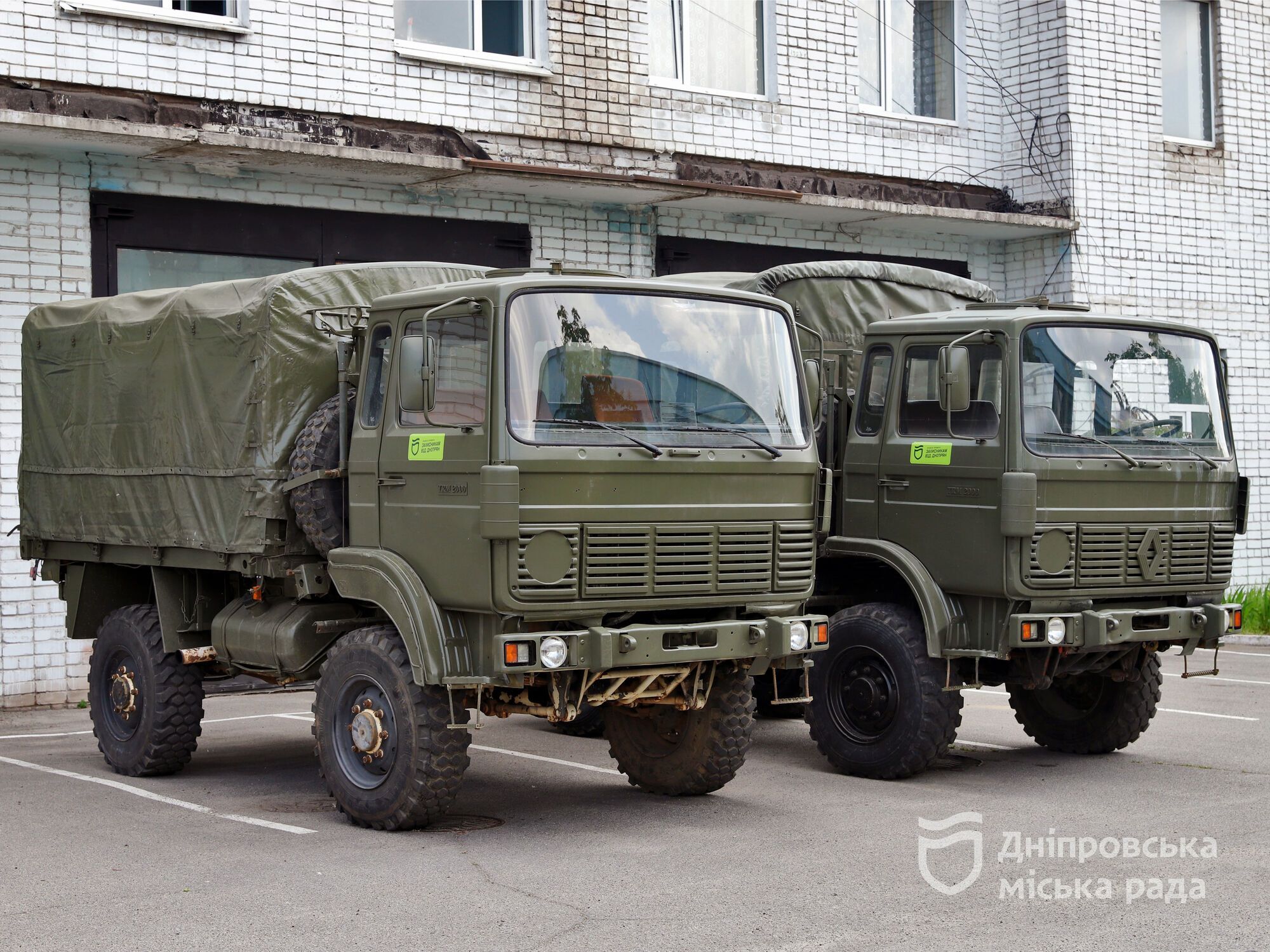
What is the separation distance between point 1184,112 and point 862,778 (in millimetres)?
12870

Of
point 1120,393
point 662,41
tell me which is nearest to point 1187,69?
point 662,41

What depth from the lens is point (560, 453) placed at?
25.1 ft

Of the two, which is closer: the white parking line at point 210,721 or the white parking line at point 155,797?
the white parking line at point 155,797

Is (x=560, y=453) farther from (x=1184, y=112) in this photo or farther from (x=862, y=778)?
(x=1184, y=112)

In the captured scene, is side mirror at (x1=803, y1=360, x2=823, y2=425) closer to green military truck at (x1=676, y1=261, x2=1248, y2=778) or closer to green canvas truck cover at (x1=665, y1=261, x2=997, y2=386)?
green military truck at (x1=676, y1=261, x2=1248, y2=778)

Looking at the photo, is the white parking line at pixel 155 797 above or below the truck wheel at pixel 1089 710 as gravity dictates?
below

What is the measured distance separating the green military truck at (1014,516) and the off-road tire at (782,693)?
0.52m

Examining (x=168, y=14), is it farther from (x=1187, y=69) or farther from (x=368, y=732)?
(x=1187, y=69)

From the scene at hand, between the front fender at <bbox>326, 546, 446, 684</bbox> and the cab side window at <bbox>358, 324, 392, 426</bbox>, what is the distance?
2.29 feet

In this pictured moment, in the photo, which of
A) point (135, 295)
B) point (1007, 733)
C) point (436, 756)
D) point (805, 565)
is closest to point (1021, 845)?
point (805, 565)

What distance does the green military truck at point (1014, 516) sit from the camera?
941cm

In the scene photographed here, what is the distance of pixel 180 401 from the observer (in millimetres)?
9570

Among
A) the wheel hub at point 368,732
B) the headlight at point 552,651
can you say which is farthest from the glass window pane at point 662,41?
the headlight at point 552,651

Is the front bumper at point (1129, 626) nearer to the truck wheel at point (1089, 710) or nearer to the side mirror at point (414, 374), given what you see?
the truck wheel at point (1089, 710)
